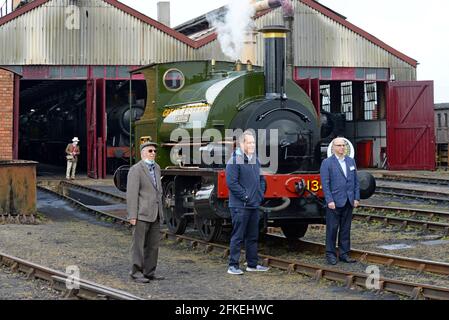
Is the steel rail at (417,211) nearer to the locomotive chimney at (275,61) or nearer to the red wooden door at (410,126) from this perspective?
the locomotive chimney at (275,61)

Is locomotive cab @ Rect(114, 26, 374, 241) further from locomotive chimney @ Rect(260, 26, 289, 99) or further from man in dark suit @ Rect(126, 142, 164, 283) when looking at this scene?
man in dark suit @ Rect(126, 142, 164, 283)

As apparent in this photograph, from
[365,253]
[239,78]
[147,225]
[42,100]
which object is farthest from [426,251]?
[42,100]

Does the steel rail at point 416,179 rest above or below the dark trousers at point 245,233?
above

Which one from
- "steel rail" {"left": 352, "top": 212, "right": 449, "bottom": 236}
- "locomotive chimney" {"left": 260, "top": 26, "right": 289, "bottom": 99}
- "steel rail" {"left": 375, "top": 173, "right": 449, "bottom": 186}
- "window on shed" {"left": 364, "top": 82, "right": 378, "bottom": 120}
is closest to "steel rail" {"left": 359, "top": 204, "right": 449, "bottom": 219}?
"steel rail" {"left": 352, "top": 212, "right": 449, "bottom": 236}

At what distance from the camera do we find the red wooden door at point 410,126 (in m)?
27.5

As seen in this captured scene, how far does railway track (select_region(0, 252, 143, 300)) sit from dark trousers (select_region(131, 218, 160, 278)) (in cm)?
78

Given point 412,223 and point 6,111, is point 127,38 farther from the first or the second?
point 412,223

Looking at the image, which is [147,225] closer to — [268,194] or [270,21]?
[268,194]

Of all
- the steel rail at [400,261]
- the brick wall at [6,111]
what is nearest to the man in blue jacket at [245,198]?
the steel rail at [400,261]

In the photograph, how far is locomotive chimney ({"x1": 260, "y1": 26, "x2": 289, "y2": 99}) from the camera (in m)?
9.57

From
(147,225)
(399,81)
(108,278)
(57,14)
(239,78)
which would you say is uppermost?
(57,14)

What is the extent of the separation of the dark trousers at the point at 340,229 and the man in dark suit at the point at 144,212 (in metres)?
2.24

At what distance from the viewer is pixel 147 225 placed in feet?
25.1
